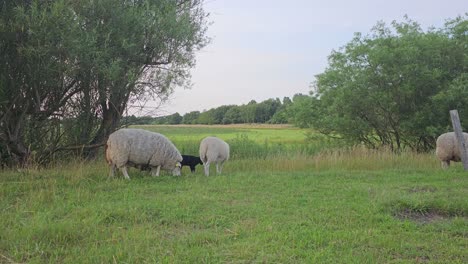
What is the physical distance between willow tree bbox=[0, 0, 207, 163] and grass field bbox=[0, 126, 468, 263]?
2.33 m

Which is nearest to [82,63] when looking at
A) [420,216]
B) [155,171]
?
[155,171]

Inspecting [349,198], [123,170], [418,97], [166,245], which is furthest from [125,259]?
[418,97]

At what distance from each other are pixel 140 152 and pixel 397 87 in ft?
42.8

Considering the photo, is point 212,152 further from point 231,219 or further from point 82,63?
point 231,219

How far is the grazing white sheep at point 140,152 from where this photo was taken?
33.3 feet

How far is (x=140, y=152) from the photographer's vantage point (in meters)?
10.4

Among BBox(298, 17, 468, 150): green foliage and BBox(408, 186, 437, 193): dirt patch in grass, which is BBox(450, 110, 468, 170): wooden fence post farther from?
BBox(298, 17, 468, 150): green foliage

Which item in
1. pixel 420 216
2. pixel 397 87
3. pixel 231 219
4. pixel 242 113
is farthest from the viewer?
pixel 242 113

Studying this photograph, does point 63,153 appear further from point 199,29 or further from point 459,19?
point 459,19

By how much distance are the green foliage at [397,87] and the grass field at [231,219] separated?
8054 mm

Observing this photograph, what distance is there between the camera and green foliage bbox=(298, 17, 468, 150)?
1736 cm

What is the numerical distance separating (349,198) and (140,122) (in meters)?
9.32

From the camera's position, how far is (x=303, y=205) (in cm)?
697

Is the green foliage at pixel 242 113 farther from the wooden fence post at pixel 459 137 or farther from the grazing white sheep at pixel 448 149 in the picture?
the wooden fence post at pixel 459 137
